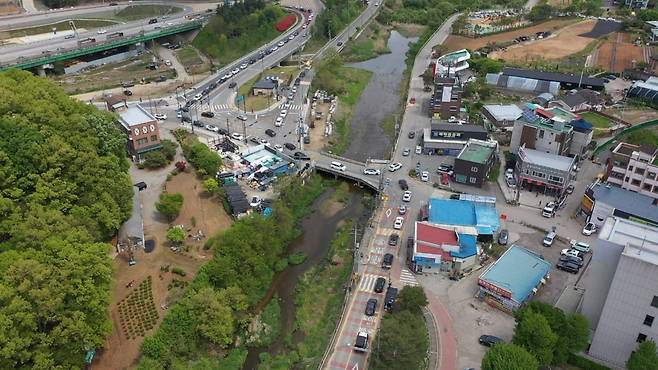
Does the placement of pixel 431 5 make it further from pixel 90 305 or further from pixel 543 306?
pixel 90 305

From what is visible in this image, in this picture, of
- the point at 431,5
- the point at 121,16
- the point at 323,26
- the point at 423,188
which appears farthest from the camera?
the point at 431,5

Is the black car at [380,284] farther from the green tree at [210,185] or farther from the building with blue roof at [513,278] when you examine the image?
the green tree at [210,185]

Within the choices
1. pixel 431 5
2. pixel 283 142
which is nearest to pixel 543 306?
pixel 283 142

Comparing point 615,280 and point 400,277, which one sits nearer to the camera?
point 615,280

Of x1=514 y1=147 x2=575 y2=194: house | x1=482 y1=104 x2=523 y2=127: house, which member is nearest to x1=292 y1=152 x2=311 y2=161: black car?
x1=514 y1=147 x2=575 y2=194: house

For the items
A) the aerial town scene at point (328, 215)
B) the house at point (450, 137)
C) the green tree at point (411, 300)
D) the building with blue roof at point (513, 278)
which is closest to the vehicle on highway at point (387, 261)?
the aerial town scene at point (328, 215)

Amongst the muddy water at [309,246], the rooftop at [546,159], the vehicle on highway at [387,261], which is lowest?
the muddy water at [309,246]

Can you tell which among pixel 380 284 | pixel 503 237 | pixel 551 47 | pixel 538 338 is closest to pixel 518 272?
pixel 503 237
